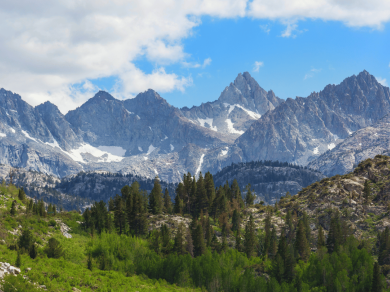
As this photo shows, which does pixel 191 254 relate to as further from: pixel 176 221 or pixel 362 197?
pixel 362 197

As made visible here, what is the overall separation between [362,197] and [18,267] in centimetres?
11047

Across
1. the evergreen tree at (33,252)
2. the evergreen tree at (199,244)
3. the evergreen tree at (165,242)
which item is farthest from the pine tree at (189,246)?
the evergreen tree at (33,252)

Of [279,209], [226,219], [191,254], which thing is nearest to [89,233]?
[191,254]

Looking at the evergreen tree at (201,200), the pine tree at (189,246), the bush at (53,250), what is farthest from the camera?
the evergreen tree at (201,200)

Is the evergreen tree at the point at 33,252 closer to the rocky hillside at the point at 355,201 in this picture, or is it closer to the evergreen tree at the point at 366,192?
the rocky hillside at the point at 355,201

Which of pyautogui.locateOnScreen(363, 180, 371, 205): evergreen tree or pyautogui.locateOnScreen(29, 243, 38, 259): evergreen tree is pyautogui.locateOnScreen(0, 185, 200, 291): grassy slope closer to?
pyautogui.locateOnScreen(29, 243, 38, 259): evergreen tree

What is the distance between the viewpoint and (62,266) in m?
68.9

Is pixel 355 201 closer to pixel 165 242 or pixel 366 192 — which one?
pixel 366 192

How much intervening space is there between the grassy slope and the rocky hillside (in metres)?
60.7

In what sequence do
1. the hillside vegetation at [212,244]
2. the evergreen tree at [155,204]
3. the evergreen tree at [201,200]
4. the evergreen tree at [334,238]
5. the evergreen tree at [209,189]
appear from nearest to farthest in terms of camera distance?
1. the hillside vegetation at [212,244]
2. the evergreen tree at [334,238]
3. the evergreen tree at [155,204]
4. the evergreen tree at [201,200]
5. the evergreen tree at [209,189]

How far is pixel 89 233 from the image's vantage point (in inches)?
4227

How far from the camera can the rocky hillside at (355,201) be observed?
11769 centimetres

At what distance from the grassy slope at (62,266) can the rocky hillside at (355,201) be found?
60.7 m

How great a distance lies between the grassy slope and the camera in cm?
6075
